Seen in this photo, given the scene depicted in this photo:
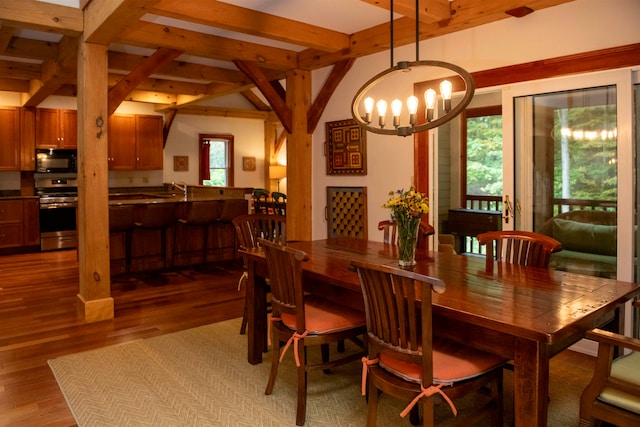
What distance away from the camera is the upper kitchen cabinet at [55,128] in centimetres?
798

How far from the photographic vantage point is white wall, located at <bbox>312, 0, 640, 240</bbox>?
3291mm

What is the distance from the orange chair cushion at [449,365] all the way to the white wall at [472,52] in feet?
8.16

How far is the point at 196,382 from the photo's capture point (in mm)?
2979

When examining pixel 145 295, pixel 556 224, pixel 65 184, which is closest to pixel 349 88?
pixel 556 224

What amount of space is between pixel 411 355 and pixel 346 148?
11.6 feet

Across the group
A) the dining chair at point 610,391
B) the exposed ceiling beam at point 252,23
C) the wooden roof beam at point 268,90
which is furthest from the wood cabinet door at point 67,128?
the dining chair at point 610,391

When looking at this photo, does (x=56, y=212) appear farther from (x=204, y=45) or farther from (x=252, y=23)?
(x=252, y=23)

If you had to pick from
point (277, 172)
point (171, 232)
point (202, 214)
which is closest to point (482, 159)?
point (202, 214)

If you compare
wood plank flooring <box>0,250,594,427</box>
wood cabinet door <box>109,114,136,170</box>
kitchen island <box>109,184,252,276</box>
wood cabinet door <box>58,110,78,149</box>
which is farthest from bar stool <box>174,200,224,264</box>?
wood cabinet door <box>58,110,78,149</box>

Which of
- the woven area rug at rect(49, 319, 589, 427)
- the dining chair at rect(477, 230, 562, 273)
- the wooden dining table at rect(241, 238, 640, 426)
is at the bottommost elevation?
the woven area rug at rect(49, 319, 589, 427)

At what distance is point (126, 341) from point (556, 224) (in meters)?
3.48

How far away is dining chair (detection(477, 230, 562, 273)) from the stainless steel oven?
276 inches

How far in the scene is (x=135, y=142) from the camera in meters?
8.81

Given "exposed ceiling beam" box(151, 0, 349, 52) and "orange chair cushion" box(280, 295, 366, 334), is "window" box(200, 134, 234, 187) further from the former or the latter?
"orange chair cushion" box(280, 295, 366, 334)
